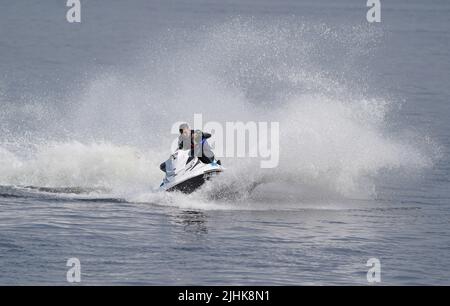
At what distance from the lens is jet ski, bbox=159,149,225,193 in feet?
86.3

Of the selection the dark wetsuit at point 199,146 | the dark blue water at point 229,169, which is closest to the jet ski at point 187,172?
the dark wetsuit at point 199,146

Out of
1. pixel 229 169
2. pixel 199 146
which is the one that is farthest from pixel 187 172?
pixel 229 169

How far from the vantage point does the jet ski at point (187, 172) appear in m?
26.3

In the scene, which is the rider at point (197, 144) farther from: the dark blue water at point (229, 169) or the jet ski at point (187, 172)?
the dark blue water at point (229, 169)

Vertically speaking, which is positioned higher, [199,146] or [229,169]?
[199,146]

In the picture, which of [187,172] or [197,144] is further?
[197,144]

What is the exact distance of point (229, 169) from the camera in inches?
1061

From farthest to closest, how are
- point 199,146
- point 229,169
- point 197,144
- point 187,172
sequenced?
point 229,169
point 197,144
point 199,146
point 187,172

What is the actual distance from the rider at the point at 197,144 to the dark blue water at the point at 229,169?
2.59ft

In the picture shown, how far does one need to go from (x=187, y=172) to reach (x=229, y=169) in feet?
4.21

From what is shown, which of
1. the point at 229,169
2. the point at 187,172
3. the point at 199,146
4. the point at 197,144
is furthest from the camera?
the point at 229,169

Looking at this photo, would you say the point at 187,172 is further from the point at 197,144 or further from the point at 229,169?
the point at 229,169

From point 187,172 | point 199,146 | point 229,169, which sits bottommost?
point 187,172
